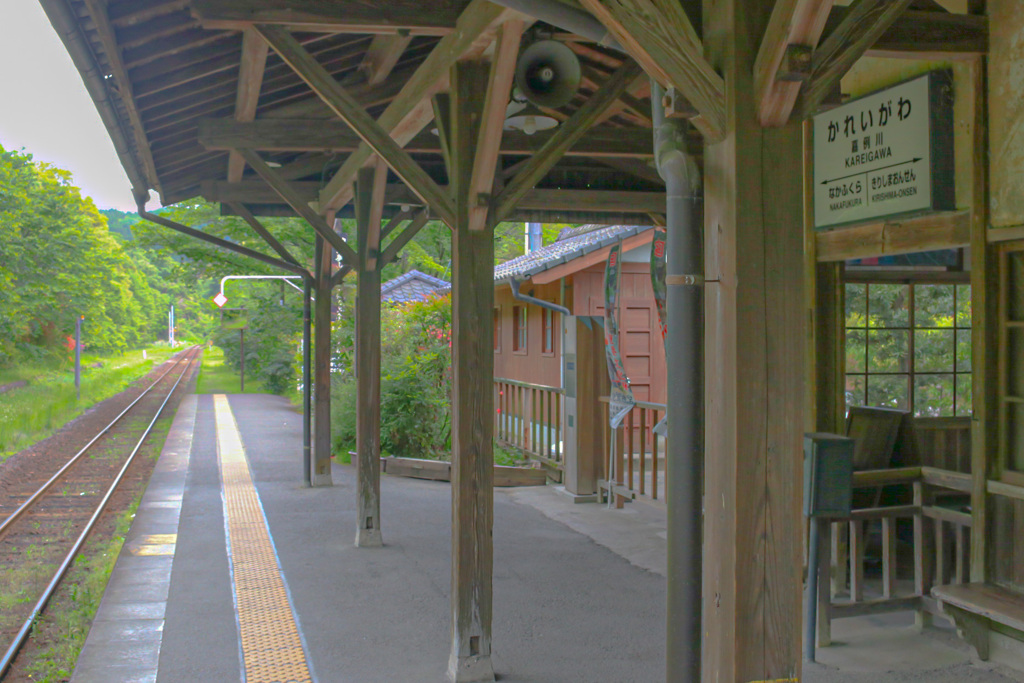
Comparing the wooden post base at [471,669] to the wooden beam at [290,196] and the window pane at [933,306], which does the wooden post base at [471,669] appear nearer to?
the window pane at [933,306]

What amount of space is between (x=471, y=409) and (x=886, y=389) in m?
3.41

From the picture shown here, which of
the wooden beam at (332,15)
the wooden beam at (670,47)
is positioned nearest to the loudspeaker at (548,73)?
the wooden beam at (332,15)

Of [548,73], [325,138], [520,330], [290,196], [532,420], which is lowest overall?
[532,420]

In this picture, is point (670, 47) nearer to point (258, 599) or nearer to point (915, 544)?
point (915, 544)

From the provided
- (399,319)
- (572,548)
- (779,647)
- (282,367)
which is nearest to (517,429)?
(399,319)

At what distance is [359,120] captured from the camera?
4867 mm

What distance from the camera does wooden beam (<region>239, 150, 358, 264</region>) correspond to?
7.54 metres

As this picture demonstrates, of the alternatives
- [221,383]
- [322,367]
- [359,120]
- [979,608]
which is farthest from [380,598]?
[221,383]

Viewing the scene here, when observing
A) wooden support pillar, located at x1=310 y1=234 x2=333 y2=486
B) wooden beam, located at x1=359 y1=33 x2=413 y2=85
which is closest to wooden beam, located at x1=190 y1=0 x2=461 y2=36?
wooden beam, located at x1=359 y1=33 x2=413 y2=85

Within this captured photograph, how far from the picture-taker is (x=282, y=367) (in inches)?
1128

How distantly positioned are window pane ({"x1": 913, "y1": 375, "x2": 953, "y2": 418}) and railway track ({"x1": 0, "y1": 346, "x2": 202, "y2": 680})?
621 centimetres

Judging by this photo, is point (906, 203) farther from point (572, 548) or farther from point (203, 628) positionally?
point (203, 628)

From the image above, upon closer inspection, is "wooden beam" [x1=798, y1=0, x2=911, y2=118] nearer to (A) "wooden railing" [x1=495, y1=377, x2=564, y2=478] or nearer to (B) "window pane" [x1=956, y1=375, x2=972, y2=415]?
(B) "window pane" [x1=956, y1=375, x2=972, y2=415]

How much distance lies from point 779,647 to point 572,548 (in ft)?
17.1
